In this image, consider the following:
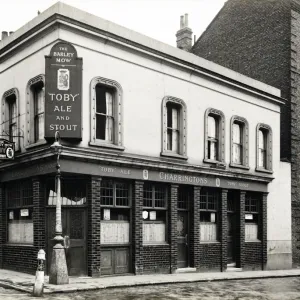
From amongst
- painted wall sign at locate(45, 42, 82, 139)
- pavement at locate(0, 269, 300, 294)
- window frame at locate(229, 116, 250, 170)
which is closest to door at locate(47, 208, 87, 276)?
pavement at locate(0, 269, 300, 294)

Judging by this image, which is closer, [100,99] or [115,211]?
[100,99]

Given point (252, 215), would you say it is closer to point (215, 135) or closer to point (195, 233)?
point (215, 135)

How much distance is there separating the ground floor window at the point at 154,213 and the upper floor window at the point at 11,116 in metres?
4.74

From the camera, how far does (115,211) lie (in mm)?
16812

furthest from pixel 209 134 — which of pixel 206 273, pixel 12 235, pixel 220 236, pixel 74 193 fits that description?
pixel 12 235

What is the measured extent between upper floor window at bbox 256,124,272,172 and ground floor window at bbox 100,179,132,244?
826cm

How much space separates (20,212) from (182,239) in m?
6.01

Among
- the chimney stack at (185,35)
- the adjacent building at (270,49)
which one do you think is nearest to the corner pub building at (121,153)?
the adjacent building at (270,49)

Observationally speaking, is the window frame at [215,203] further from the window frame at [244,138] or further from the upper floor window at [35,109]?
the upper floor window at [35,109]

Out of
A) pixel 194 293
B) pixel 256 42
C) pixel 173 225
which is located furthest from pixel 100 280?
pixel 256 42

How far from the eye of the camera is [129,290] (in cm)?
1371

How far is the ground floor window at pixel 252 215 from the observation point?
72.8 feet

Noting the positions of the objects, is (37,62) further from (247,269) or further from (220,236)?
(247,269)

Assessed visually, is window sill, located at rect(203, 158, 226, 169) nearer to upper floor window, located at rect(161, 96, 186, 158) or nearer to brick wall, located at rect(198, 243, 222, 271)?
upper floor window, located at rect(161, 96, 186, 158)
